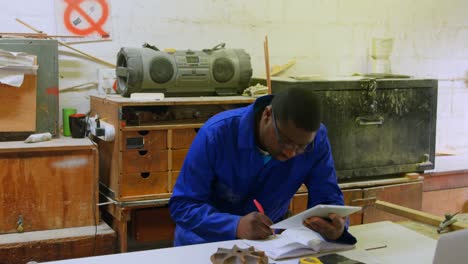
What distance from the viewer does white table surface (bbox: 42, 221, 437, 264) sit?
169cm

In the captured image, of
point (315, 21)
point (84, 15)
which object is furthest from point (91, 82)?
point (315, 21)

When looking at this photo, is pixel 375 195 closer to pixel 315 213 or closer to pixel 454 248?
pixel 315 213

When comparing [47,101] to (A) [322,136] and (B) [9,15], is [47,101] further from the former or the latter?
(A) [322,136]

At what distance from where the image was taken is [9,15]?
2.94m

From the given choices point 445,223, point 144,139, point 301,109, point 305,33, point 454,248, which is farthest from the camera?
point 305,33

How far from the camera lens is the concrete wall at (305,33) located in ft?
10.4

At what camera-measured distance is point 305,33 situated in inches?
149

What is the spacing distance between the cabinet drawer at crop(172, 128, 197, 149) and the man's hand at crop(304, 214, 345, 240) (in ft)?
3.61

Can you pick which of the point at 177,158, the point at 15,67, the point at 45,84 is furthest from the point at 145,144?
the point at 15,67

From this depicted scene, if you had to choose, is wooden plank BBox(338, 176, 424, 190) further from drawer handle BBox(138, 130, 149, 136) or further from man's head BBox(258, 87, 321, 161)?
man's head BBox(258, 87, 321, 161)

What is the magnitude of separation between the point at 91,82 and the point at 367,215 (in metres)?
1.80

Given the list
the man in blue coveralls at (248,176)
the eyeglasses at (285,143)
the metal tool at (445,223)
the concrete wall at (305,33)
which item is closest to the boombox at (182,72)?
the concrete wall at (305,33)

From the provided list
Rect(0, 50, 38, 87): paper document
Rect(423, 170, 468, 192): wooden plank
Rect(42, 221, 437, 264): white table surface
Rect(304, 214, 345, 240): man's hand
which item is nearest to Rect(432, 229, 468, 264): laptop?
Rect(42, 221, 437, 264): white table surface

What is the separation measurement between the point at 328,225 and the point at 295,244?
0.48 feet
